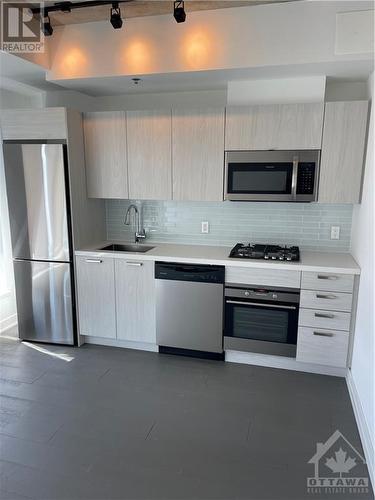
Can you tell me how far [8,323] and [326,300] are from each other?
335 centimetres

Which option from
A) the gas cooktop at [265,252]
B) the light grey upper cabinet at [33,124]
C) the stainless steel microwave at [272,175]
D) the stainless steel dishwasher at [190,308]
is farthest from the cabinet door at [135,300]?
the light grey upper cabinet at [33,124]

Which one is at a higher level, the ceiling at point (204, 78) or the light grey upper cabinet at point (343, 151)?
the ceiling at point (204, 78)

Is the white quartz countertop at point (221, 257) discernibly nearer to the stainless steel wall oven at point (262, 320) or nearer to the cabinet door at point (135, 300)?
the cabinet door at point (135, 300)

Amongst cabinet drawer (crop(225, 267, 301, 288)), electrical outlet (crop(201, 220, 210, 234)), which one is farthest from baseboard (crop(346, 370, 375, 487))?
electrical outlet (crop(201, 220, 210, 234))

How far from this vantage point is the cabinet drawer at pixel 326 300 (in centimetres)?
275

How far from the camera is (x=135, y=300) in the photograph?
326 cm

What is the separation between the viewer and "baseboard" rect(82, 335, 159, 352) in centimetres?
338

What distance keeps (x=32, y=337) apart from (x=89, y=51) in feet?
9.01

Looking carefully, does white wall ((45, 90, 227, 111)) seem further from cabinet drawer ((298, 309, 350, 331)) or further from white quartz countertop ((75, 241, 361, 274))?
cabinet drawer ((298, 309, 350, 331))

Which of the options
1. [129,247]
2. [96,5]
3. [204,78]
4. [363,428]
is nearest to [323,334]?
[363,428]

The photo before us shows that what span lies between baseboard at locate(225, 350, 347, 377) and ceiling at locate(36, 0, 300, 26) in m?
2.77

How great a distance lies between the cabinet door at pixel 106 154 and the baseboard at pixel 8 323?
1729 mm

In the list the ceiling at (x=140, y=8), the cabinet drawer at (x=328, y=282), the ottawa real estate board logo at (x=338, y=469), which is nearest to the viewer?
the ottawa real estate board logo at (x=338, y=469)

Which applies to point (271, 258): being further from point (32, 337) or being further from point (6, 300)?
point (6, 300)
